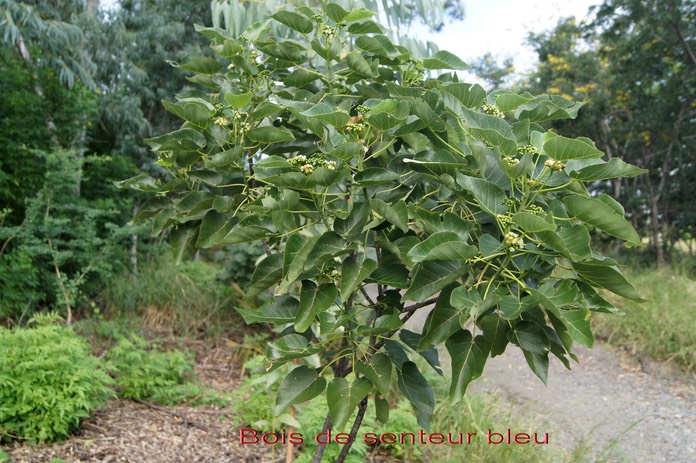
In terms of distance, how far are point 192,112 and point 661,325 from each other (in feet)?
16.5

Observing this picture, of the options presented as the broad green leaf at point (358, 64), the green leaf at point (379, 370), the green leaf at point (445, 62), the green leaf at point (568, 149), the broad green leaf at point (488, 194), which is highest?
the green leaf at point (445, 62)

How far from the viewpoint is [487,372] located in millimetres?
5008

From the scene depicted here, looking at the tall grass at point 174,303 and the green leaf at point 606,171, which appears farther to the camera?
the tall grass at point 174,303

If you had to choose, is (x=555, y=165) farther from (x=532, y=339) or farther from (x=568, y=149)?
(x=532, y=339)

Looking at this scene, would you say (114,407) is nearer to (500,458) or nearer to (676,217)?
(500,458)

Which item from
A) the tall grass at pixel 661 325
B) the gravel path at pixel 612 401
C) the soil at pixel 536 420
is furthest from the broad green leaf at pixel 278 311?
the tall grass at pixel 661 325

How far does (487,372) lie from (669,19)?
4.58m

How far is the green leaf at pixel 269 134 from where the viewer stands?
46.4 inches

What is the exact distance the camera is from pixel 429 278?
3.29 ft

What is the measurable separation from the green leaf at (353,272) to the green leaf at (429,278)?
86mm

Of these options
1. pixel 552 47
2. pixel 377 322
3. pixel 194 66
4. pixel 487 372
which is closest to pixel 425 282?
pixel 377 322

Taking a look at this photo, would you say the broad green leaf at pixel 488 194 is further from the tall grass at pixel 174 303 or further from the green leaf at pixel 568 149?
the tall grass at pixel 174 303

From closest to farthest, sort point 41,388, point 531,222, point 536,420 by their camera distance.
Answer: point 531,222 < point 41,388 < point 536,420

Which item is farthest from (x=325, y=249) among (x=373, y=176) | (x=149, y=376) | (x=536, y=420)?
(x=536, y=420)
